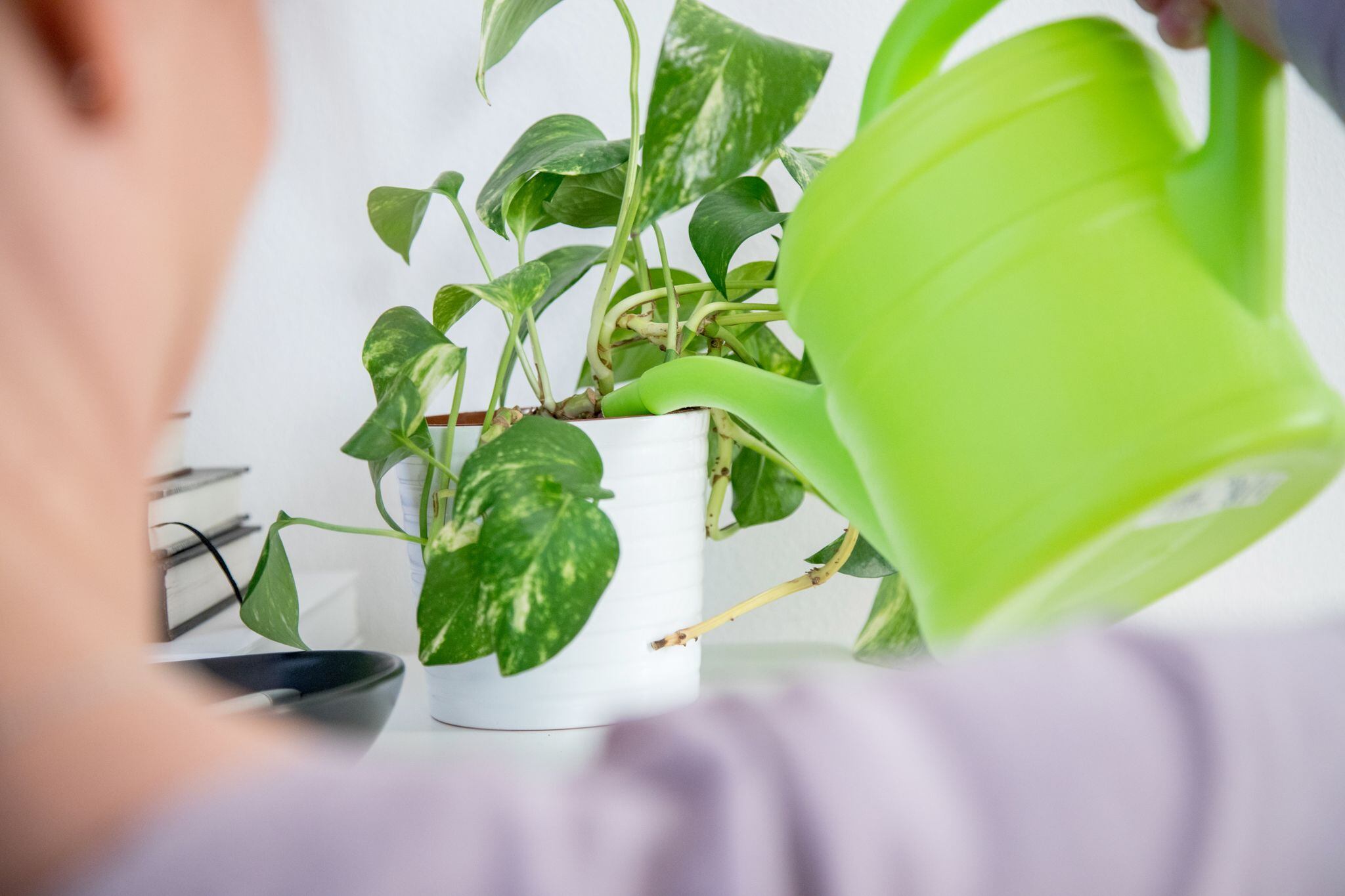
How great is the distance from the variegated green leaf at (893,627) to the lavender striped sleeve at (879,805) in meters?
0.46

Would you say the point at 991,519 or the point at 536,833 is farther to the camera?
the point at 991,519

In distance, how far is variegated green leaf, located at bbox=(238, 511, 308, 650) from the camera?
491 mm

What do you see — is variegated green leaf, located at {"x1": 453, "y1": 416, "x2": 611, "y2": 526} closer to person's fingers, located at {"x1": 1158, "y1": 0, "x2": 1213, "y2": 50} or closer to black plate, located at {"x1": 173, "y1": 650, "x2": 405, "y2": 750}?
black plate, located at {"x1": 173, "y1": 650, "x2": 405, "y2": 750}

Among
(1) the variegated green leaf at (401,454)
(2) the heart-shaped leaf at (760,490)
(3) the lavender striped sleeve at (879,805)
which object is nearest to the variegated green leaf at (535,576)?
(1) the variegated green leaf at (401,454)

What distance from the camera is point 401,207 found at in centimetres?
58

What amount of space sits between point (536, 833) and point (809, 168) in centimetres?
46

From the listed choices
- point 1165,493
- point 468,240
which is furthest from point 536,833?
point 468,240

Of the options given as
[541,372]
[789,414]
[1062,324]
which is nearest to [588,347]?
[541,372]

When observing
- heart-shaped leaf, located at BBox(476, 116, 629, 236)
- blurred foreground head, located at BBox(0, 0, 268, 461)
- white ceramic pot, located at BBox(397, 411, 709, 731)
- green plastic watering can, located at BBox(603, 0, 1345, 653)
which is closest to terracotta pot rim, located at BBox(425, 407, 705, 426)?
white ceramic pot, located at BBox(397, 411, 709, 731)

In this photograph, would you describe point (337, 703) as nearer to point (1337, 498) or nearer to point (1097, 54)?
point (1097, 54)

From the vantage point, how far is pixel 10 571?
105 millimetres

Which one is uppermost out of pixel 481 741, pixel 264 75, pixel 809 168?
pixel 809 168

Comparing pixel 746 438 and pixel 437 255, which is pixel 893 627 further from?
pixel 437 255

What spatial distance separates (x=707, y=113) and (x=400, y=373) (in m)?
0.19
